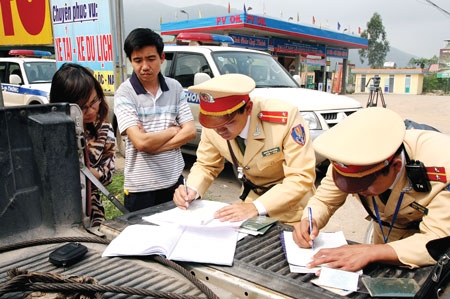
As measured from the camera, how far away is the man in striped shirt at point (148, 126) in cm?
223

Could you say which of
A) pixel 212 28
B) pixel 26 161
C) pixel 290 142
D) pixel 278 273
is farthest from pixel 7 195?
pixel 212 28

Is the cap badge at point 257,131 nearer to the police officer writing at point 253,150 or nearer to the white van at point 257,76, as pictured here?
the police officer writing at point 253,150

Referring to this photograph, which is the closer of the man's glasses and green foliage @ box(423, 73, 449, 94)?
the man's glasses

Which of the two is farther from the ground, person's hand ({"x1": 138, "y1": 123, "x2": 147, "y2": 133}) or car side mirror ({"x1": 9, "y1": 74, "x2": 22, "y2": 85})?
car side mirror ({"x1": 9, "y1": 74, "x2": 22, "y2": 85})

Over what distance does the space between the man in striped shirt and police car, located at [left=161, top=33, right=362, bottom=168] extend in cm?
225

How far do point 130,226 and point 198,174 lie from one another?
67 cm

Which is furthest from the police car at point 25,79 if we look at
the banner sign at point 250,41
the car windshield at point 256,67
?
the banner sign at point 250,41

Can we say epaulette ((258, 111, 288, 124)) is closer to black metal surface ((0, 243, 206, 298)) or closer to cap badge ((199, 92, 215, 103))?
cap badge ((199, 92, 215, 103))

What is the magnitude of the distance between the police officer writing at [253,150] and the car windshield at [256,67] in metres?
3.15

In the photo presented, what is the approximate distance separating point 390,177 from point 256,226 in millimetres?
482

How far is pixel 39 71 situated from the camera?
841 centimetres

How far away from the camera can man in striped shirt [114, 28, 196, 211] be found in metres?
2.23

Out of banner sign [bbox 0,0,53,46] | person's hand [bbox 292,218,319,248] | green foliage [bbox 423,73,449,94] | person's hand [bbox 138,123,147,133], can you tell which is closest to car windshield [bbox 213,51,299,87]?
banner sign [bbox 0,0,53,46]

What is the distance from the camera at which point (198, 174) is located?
6.57 ft
